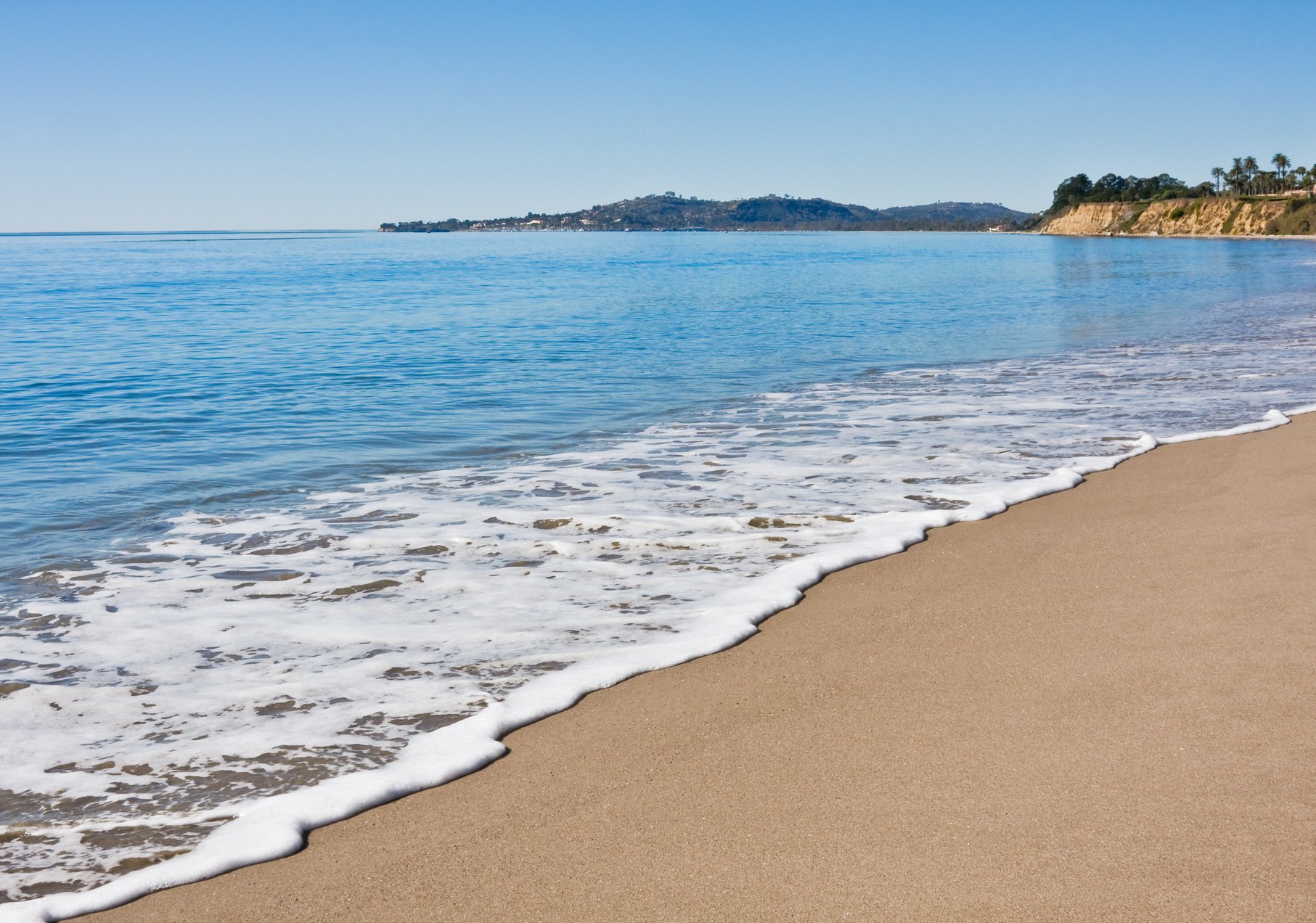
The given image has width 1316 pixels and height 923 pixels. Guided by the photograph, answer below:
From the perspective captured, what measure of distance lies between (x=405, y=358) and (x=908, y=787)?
1793 centimetres

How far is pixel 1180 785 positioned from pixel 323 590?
15.4ft

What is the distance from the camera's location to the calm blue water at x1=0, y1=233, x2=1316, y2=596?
10070mm

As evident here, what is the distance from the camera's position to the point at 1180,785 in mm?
3379

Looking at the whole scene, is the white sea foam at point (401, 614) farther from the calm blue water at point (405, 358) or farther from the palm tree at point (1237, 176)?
the palm tree at point (1237, 176)

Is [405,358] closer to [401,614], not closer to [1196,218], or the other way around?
[401,614]

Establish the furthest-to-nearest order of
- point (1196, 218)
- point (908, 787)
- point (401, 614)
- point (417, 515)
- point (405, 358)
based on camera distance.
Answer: point (1196, 218) → point (405, 358) → point (417, 515) → point (401, 614) → point (908, 787)

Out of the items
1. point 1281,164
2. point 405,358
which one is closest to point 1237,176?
point 1281,164

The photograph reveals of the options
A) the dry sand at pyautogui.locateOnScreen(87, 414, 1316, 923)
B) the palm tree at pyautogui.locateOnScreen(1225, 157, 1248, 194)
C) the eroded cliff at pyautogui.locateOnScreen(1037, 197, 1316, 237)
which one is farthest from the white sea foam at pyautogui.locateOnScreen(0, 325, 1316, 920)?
the palm tree at pyautogui.locateOnScreen(1225, 157, 1248, 194)

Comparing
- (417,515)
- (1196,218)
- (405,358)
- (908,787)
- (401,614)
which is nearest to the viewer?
(908,787)

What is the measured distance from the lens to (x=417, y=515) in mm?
7828

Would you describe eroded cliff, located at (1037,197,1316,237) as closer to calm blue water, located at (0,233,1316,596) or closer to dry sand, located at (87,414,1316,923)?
calm blue water, located at (0,233,1316,596)

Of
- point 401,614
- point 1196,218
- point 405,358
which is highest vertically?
point 1196,218

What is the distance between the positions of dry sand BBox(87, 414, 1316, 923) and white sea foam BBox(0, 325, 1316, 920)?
→ 0.31 meters

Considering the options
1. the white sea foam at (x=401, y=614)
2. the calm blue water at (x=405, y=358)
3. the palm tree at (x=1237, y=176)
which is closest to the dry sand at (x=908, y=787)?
the white sea foam at (x=401, y=614)
